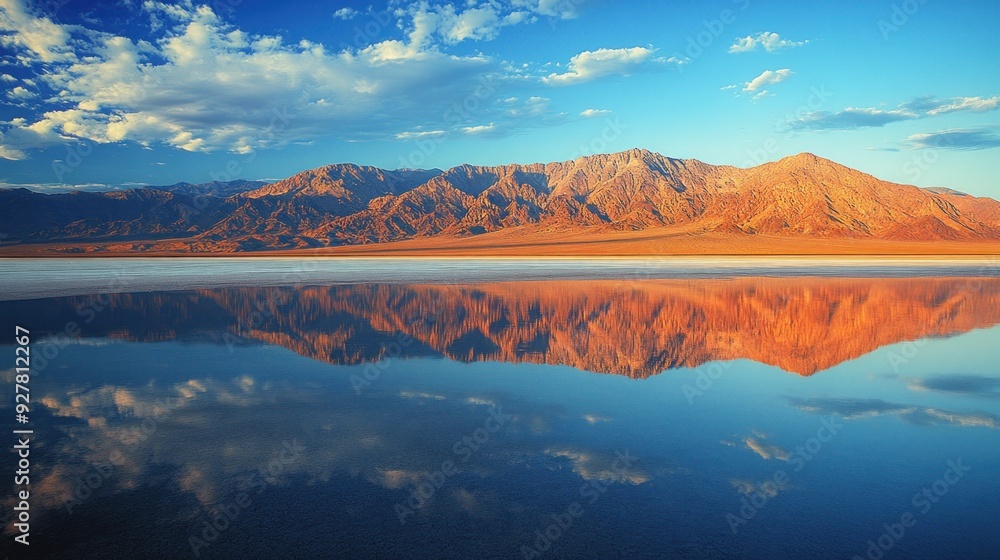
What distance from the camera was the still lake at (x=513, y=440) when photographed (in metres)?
5.57

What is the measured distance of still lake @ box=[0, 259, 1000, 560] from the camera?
18.3ft

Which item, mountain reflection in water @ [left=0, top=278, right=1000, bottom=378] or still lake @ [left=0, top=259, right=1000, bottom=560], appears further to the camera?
mountain reflection in water @ [left=0, top=278, right=1000, bottom=378]

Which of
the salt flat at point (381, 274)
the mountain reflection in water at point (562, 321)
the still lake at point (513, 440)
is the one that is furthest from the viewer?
the salt flat at point (381, 274)

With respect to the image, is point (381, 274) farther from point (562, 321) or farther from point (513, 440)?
point (513, 440)

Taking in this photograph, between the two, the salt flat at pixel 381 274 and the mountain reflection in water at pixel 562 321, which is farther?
the salt flat at pixel 381 274

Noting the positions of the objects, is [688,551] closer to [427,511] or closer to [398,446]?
[427,511]

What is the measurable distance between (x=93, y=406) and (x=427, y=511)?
741 cm

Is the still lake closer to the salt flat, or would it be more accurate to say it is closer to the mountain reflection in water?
the mountain reflection in water

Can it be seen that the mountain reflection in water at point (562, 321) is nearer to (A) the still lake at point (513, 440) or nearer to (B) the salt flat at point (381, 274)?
(A) the still lake at point (513, 440)

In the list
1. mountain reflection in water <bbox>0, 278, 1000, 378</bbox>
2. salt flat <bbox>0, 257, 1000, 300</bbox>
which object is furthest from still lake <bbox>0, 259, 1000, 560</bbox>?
salt flat <bbox>0, 257, 1000, 300</bbox>

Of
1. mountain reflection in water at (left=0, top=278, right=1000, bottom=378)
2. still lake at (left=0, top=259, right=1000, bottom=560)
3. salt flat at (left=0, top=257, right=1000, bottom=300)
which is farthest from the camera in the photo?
salt flat at (left=0, top=257, right=1000, bottom=300)

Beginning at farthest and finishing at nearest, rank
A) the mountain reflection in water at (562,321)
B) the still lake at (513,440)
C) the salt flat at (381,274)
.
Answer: the salt flat at (381,274)
the mountain reflection in water at (562,321)
the still lake at (513,440)

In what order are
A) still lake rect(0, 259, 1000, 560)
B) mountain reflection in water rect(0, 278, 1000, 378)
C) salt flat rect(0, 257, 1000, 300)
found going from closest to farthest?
1. still lake rect(0, 259, 1000, 560)
2. mountain reflection in water rect(0, 278, 1000, 378)
3. salt flat rect(0, 257, 1000, 300)

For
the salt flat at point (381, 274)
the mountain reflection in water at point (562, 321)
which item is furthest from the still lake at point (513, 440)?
the salt flat at point (381, 274)
